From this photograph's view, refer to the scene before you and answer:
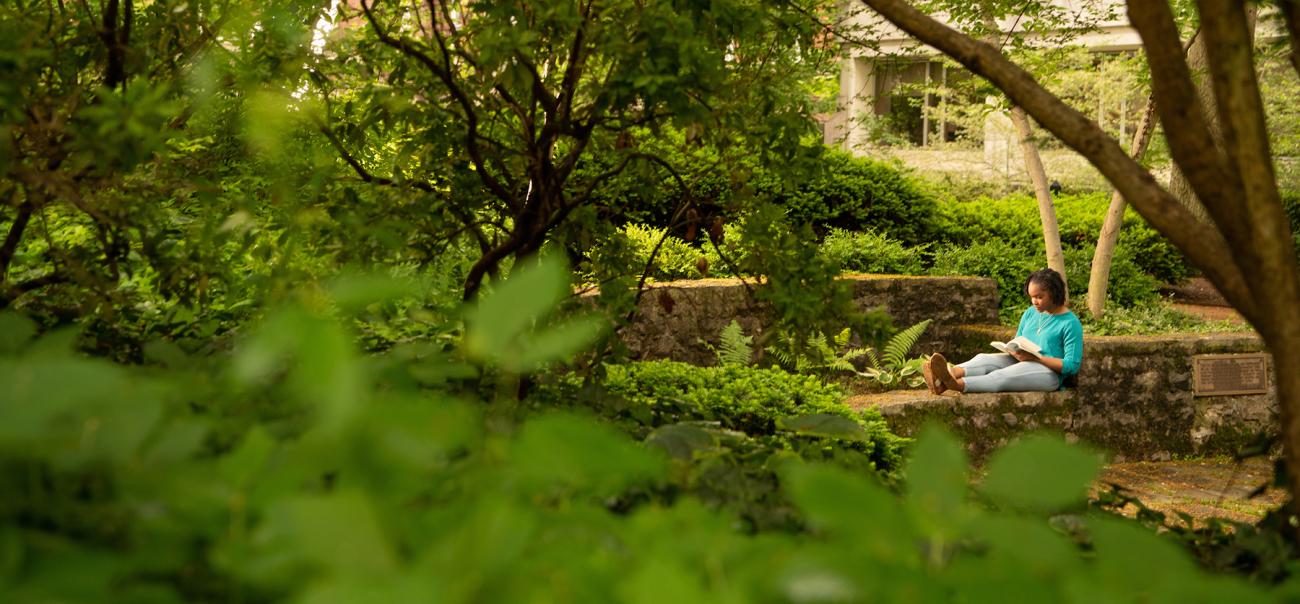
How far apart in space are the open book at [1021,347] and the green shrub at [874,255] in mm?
3091

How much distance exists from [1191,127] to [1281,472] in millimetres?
613

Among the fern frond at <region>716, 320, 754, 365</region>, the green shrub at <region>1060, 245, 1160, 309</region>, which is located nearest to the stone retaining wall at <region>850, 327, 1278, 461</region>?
the fern frond at <region>716, 320, 754, 365</region>

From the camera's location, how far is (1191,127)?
5.69 ft

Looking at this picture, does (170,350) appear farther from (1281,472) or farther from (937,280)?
(937,280)

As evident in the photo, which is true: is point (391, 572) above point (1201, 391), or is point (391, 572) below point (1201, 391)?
above

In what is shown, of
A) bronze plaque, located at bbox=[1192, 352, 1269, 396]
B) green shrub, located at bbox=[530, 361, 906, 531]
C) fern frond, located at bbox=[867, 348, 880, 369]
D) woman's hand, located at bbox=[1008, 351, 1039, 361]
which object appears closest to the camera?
green shrub, located at bbox=[530, 361, 906, 531]

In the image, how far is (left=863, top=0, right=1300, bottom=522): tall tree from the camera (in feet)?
5.33

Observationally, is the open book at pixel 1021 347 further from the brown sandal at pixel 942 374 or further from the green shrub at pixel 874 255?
the green shrub at pixel 874 255

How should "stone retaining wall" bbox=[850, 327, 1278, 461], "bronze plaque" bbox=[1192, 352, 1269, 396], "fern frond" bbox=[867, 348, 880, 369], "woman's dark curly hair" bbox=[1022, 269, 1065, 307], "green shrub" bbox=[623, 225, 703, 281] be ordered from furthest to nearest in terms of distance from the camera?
"fern frond" bbox=[867, 348, 880, 369] → "green shrub" bbox=[623, 225, 703, 281] → "bronze plaque" bbox=[1192, 352, 1269, 396] → "woman's dark curly hair" bbox=[1022, 269, 1065, 307] → "stone retaining wall" bbox=[850, 327, 1278, 461]

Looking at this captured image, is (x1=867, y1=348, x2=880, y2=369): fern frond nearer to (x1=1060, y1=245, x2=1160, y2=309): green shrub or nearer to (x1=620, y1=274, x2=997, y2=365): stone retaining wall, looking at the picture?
(x1=620, y1=274, x2=997, y2=365): stone retaining wall

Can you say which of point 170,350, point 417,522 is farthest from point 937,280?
point 417,522

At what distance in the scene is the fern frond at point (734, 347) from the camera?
7887mm

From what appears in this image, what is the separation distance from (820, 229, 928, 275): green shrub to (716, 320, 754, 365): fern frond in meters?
3.70

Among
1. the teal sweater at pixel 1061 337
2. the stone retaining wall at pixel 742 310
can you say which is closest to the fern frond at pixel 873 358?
the stone retaining wall at pixel 742 310
